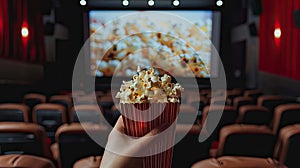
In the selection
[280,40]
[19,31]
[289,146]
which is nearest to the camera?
[289,146]

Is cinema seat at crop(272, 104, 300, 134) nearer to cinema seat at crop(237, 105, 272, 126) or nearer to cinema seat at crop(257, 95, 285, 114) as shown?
cinema seat at crop(237, 105, 272, 126)

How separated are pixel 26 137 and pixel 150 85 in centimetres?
201

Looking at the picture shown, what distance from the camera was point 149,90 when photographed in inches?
44.6

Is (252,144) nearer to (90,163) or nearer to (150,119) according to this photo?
(90,163)

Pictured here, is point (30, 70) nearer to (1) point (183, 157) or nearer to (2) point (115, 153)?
(1) point (183, 157)

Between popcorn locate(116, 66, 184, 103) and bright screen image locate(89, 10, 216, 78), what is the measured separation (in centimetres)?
1164

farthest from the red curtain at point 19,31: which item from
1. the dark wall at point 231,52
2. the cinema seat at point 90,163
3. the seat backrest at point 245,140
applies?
the cinema seat at point 90,163

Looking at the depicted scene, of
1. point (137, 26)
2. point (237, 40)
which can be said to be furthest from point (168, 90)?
point (237, 40)

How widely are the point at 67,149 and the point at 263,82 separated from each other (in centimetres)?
943

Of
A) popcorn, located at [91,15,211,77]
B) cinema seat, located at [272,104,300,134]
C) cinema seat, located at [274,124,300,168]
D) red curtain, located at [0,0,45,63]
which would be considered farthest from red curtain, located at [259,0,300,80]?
red curtain, located at [0,0,45,63]

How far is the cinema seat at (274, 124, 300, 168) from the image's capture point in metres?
2.80

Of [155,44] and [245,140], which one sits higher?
[155,44]

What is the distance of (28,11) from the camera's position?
11.1 m

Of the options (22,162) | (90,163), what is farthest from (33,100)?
(22,162)
